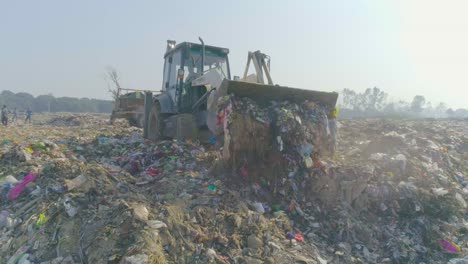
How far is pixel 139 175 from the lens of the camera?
5164 mm

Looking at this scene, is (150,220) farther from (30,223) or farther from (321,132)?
(321,132)

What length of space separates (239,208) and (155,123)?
4.38m

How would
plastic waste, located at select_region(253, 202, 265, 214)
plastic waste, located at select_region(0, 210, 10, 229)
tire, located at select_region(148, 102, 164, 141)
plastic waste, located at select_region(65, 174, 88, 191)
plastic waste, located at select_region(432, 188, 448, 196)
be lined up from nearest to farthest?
1. plastic waste, located at select_region(0, 210, 10, 229)
2. plastic waste, located at select_region(65, 174, 88, 191)
3. plastic waste, located at select_region(253, 202, 265, 214)
4. plastic waste, located at select_region(432, 188, 448, 196)
5. tire, located at select_region(148, 102, 164, 141)

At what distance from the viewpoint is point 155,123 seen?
25.2 ft

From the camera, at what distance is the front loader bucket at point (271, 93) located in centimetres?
468

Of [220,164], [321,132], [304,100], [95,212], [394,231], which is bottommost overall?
[394,231]

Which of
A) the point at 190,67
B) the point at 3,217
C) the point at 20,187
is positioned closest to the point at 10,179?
the point at 20,187

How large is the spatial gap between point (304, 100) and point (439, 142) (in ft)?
18.4

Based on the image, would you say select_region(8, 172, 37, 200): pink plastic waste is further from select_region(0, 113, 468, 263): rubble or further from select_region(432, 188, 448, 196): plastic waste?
select_region(432, 188, 448, 196): plastic waste

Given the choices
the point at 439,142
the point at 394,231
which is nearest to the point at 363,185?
the point at 394,231

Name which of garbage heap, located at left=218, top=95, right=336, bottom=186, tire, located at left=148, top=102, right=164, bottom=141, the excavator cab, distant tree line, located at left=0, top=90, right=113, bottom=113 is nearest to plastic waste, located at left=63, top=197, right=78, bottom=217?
garbage heap, located at left=218, top=95, right=336, bottom=186

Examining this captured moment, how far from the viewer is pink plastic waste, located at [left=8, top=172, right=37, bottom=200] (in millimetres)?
4055

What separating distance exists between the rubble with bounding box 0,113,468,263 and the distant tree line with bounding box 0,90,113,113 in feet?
176

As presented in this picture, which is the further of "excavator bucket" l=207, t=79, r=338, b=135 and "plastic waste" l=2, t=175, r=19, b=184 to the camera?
"excavator bucket" l=207, t=79, r=338, b=135
